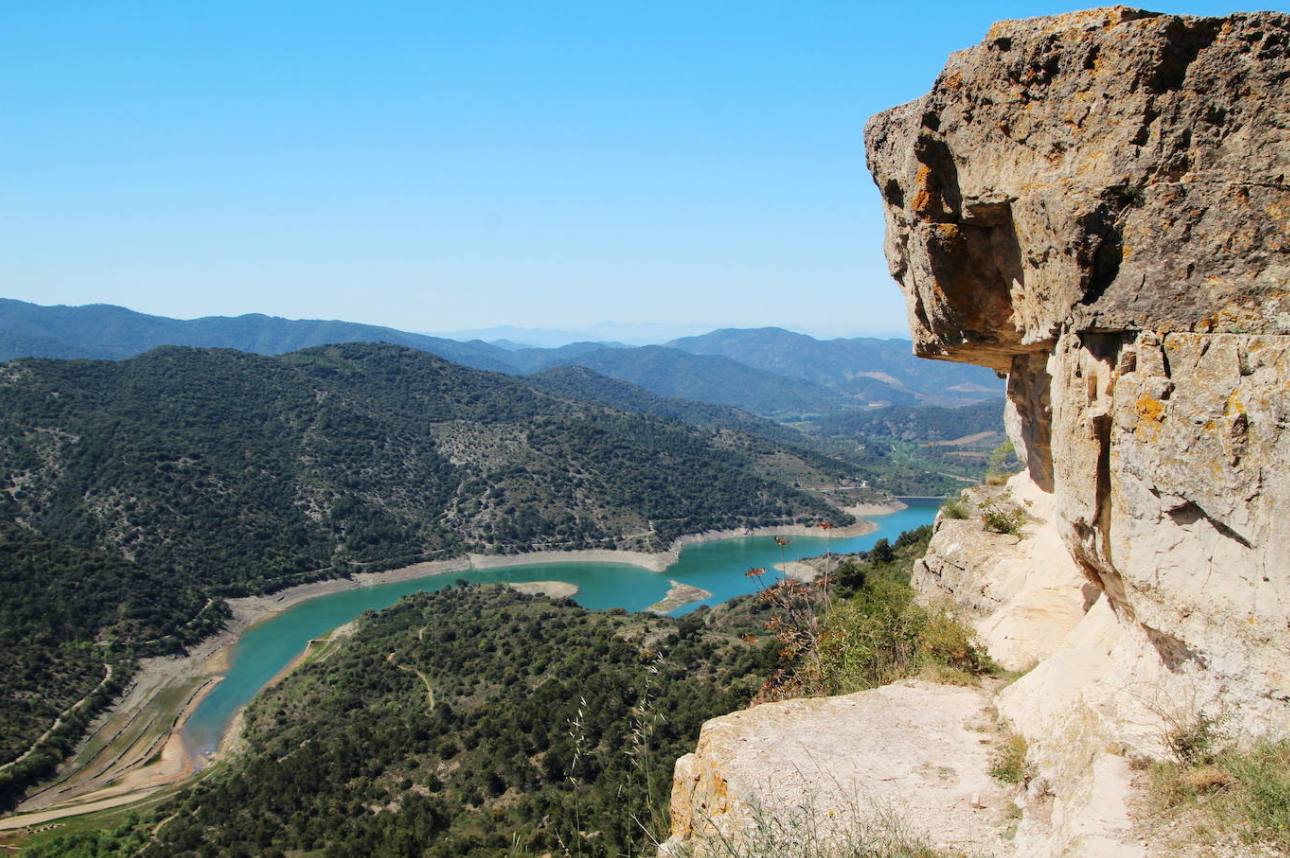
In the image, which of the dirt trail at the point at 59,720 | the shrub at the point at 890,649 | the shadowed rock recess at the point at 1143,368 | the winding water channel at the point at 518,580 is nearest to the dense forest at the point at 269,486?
the dirt trail at the point at 59,720

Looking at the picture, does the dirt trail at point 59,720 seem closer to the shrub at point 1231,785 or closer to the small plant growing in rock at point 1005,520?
the small plant growing in rock at point 1005,520

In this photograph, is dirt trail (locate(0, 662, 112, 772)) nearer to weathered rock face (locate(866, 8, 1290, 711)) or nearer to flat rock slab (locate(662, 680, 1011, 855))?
flat rock slab (locate(662, 680, 1011, 855))

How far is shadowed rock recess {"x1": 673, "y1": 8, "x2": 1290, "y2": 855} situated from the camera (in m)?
5.24

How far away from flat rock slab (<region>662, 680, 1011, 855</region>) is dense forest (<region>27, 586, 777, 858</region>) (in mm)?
6515

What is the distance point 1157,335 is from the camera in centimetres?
573

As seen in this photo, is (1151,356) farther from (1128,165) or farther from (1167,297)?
(1128,165)

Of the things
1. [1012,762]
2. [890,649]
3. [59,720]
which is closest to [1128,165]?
[1012,762]

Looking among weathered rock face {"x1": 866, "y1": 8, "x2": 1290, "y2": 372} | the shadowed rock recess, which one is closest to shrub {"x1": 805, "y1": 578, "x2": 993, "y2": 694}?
the shadowed rock recess

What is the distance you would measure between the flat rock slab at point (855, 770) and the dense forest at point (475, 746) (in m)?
6.52

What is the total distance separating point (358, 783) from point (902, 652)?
22.2 meters

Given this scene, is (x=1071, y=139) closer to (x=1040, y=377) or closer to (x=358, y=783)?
(x=1040, y=377)

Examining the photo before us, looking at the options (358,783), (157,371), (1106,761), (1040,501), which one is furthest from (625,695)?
(157,371)

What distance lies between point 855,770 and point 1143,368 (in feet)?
12.2

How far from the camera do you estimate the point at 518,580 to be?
7456 centimetres
